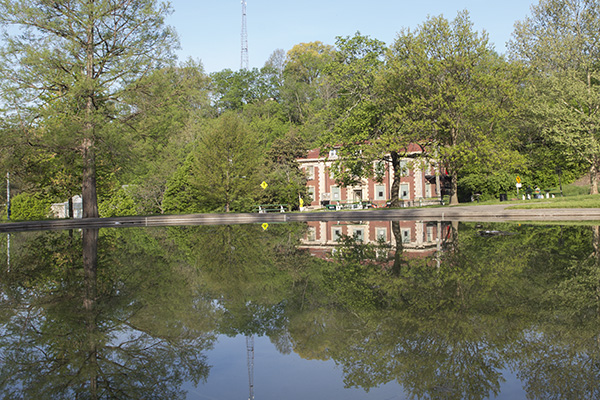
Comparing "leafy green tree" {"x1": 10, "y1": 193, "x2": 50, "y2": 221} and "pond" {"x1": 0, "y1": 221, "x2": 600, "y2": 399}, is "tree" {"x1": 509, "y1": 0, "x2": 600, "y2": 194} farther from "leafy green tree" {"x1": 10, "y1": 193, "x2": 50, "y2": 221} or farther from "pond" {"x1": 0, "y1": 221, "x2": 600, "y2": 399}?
"leafy green tree" {"x1": 10, "y1": 193, "x2": 50, "y2": 221}

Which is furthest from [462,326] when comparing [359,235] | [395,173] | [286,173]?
[286,173]

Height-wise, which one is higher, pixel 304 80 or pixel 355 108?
pixel 304 80

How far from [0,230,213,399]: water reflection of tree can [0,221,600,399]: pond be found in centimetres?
2

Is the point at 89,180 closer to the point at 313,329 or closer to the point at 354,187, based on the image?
the point at 313,329

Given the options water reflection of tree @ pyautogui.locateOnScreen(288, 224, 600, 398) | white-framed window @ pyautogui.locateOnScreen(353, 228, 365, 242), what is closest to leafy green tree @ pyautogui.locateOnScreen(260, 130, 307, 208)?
white-framed window @ pyautogui.locateOnScreen(353, 228, 365, 242)

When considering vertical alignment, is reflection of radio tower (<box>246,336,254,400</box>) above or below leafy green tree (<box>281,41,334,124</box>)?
below

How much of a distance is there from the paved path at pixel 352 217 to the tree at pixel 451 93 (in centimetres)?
474

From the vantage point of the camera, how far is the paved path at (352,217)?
71.5ft

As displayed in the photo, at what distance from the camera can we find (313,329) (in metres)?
5.20

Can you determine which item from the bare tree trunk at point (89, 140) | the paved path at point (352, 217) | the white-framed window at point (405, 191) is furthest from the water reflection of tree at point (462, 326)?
the white-framed window at point (405, 191)

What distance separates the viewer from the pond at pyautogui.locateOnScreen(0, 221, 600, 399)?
3.72 metres

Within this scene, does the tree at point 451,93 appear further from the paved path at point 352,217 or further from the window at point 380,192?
the window at point 380,192

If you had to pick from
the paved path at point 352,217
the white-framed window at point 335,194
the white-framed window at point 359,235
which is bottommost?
the white-framed window at point 359,235

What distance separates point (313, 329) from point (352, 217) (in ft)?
78.3
